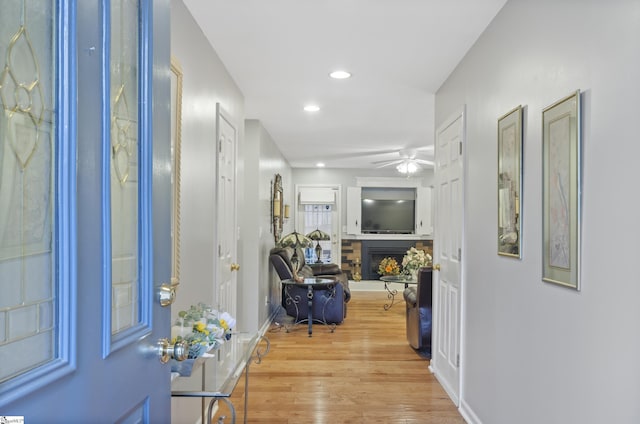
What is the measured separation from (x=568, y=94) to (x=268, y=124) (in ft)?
13.5

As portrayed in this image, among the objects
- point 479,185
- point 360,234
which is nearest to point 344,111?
point 479,185

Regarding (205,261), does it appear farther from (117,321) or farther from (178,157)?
(117,321)

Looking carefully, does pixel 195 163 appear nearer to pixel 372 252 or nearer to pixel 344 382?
pixel 344 382

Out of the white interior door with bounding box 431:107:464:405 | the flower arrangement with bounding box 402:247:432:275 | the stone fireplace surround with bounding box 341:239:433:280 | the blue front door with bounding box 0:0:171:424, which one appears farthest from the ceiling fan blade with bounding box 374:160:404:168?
the blue front door with bounding box 0:0:171:424

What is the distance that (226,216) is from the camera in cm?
377

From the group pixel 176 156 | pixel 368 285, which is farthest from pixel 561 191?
pixel 368 285

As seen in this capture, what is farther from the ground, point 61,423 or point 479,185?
point 479,185

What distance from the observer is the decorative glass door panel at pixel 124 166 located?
3.18 ft

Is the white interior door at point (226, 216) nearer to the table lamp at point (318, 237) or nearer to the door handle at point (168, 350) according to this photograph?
the door handle at point (168, 350)

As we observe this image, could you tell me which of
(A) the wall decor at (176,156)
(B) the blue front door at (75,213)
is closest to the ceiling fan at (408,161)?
(A) the wall decor at (176,156)

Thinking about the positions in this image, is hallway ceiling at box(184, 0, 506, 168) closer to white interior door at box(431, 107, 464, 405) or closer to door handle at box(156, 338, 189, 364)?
white interior door at box(431, 107, 464, 405)

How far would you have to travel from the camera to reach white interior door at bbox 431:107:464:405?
3.43 m

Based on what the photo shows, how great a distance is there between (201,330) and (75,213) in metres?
1.05

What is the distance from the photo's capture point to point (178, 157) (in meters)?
2.43
